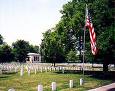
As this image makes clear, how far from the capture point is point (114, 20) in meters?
44.5

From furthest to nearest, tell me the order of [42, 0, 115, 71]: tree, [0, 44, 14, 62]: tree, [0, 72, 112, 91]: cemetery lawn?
1. [0, 44, 14, 62]: tree
2. [42, 0, 115, 71]: tree
3. [0, 72, 112, 91]: cemetery lawn

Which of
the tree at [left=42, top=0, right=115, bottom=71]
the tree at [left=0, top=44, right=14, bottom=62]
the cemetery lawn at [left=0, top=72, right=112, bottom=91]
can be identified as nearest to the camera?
the cemetery lawn at [left=0, top=72, right=112, bottom=91]

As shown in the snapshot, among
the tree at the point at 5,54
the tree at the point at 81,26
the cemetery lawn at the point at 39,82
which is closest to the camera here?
the cemetery lawn at the point at 39,82

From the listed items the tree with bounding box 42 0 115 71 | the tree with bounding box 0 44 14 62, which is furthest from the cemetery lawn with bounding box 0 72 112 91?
the tree with bounding box 0 44 14 62

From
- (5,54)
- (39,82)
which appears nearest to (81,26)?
(39,82)

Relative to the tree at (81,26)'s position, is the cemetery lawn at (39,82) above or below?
below

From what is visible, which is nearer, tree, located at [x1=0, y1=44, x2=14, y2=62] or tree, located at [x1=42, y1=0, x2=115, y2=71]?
tree, located at [x1=42, y1=0, x2=115, y2=71]

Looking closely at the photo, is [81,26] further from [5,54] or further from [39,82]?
[5,54]

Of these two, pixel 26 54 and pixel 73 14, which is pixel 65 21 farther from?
pixel 26 54

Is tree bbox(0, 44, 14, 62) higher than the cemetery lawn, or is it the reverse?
tree bbox(0, 44, 14, 62)

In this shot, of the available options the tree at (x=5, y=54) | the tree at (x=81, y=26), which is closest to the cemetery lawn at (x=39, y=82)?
the tree at (x=81, y=26)

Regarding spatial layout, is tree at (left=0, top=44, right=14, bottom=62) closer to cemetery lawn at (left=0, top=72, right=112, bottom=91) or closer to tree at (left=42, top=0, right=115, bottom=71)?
tree at (left=42, top=0, right=115, bottom=71)

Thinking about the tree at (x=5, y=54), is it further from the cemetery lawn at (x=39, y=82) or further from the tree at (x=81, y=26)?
the cemetery lawn at (x=39, y=82)

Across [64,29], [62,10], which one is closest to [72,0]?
[62,10]
